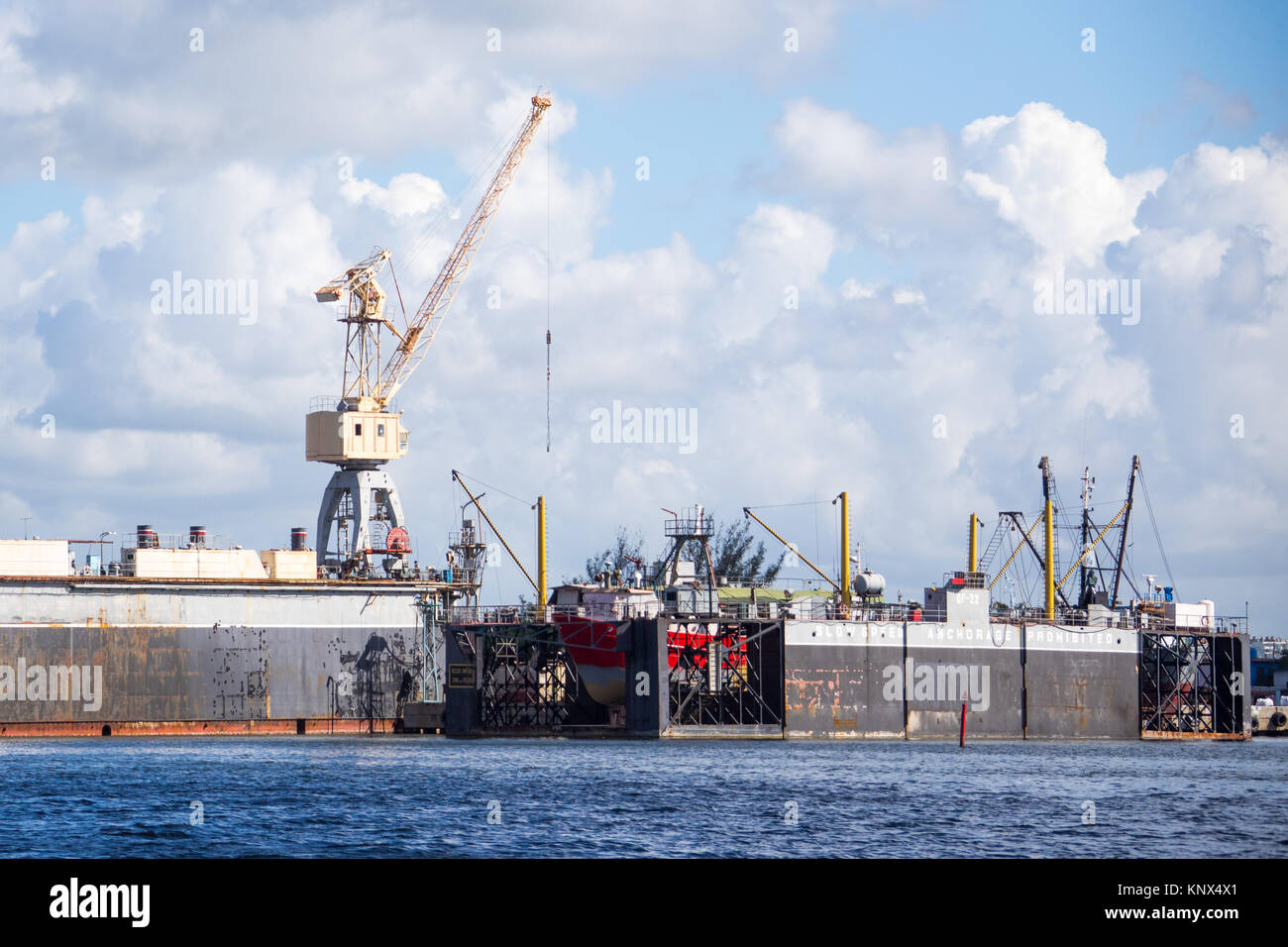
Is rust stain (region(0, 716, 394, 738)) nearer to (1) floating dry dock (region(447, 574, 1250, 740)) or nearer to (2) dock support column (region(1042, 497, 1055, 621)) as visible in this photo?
(1) floating dry dock (region(447, 574, 1250, 740))

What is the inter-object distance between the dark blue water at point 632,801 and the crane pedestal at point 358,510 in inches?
1361

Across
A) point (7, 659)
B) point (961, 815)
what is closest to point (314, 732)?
point (7, 659)

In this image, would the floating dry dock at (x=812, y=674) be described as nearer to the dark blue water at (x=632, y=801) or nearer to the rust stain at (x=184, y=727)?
the dark blue water at (x=632, y=801)

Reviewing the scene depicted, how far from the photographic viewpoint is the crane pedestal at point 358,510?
400ft

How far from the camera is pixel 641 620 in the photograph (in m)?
93.4

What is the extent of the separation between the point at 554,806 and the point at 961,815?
14312 mm

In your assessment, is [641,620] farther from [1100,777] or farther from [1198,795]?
[1198,795]

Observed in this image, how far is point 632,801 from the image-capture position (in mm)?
57656

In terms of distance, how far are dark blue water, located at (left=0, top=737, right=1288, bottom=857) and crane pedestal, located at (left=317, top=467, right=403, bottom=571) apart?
3458 centimetres

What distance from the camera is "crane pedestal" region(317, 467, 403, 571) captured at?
12200cm

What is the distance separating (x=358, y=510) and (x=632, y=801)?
6894cm
